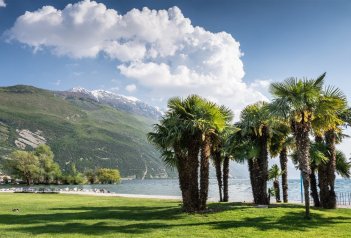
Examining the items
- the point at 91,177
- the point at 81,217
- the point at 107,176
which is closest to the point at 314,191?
the point at 81,217

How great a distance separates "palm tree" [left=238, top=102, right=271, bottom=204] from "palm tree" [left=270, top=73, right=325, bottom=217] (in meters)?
6.84

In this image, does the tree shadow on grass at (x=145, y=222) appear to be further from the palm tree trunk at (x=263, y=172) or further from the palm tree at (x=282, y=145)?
the palm tree at (x=282, y=145)

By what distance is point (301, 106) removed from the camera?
2623 cm

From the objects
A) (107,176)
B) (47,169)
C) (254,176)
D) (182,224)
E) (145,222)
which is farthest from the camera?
(107,176)

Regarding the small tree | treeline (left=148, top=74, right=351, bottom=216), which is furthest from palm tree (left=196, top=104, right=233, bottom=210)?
the small tree

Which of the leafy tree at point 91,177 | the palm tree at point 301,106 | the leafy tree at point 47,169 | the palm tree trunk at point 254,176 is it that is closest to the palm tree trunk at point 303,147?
the palm tree at point 301,106

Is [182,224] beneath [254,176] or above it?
beneath

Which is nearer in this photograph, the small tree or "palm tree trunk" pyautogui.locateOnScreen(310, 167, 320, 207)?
"palm tree trunk" pyautogui.locateOnScreen(310, 167, 320, 207)

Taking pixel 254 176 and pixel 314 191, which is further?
pixel 254 176

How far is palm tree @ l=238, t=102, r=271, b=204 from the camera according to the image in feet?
114

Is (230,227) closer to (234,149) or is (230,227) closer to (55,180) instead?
(234,149)

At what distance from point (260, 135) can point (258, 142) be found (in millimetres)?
1349

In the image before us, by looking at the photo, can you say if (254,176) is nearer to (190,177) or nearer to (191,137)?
(190,177)

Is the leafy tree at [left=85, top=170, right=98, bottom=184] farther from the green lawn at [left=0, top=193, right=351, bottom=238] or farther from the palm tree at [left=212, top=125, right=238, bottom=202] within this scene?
the green lawn at [left=0, top=193, right=351, bottom=238]
